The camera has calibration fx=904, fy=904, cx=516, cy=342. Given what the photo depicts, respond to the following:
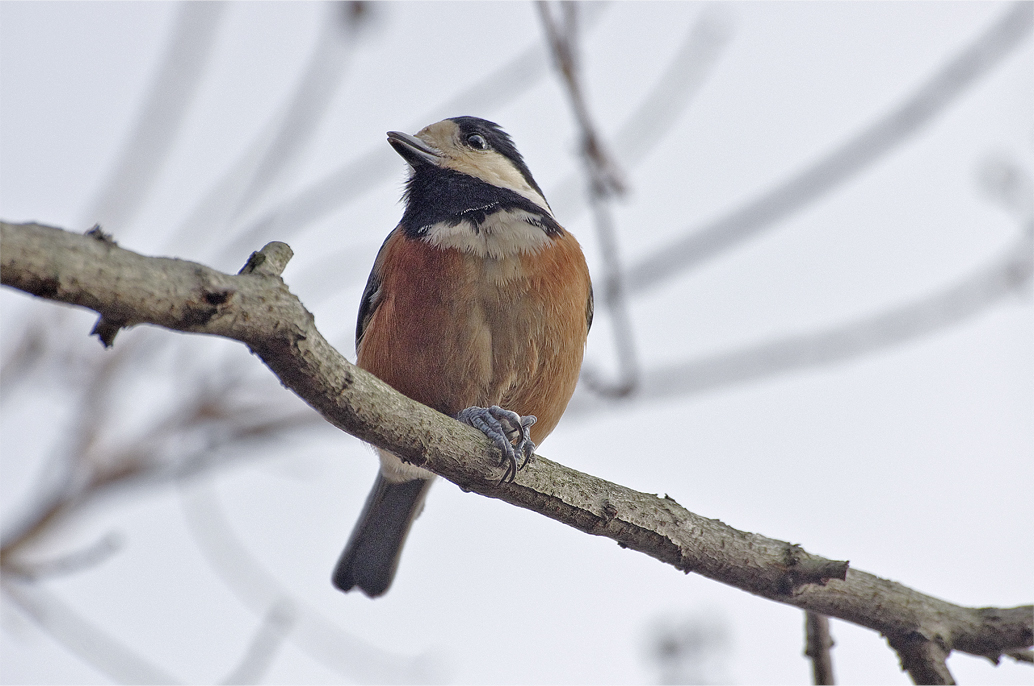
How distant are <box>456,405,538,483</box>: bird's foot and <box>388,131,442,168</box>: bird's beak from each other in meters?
1.70

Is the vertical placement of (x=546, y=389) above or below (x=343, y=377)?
above

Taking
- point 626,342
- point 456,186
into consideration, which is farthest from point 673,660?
→ point 456,186

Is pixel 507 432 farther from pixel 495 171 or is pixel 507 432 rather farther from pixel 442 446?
pixel 495 171

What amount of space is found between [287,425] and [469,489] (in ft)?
12.2

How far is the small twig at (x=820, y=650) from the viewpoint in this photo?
12.7 feet

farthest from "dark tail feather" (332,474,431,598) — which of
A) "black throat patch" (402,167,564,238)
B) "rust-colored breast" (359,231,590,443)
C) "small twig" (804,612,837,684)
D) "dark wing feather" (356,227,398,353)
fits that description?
"small twig" (804,612,837,684)

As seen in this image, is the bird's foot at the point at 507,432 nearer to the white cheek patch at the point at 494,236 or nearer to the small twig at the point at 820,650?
the white cheek patch at the point at 494,236

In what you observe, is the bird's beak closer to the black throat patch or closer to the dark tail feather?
the black throat patch

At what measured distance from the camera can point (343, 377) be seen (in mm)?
2865

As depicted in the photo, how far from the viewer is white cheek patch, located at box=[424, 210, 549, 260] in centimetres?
448

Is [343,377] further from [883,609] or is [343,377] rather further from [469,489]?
[883,609]

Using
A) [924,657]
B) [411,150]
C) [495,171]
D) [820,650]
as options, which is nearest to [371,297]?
[411,150]

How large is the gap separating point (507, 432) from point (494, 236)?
1121 millimetres

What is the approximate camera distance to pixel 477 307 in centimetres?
438
